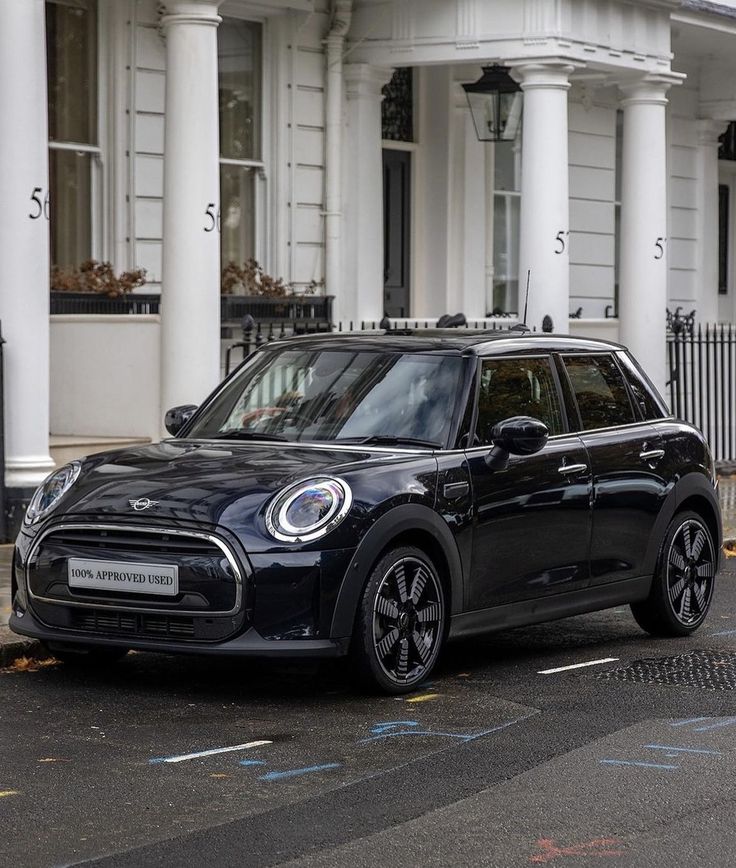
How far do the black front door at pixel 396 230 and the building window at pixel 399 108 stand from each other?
0.68 ft

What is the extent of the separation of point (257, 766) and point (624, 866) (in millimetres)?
1693

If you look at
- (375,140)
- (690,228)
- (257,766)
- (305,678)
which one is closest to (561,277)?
(375,140)

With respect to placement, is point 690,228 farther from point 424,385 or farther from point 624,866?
point 624,866

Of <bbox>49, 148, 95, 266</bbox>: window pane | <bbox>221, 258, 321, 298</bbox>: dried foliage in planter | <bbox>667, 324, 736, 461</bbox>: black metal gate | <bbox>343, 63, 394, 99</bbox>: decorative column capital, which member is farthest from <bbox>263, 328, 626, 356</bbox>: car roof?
<bbox>667, 324, 736, 461</bbox>: black metal gate

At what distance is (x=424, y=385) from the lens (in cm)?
873

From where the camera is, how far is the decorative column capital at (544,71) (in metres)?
17.1

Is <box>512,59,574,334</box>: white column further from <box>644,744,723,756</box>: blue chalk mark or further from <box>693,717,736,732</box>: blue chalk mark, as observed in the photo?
<box>644,744,723,756</box>: blue chalk mark

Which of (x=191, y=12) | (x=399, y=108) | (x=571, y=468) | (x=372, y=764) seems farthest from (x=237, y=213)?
(x=372, y=764)

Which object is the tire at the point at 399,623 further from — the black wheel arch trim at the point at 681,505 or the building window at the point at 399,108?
the building window at the point at 399,108

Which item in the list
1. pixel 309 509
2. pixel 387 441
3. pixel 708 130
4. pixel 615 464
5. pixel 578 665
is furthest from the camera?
pixel 708 130

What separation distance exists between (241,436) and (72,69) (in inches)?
331

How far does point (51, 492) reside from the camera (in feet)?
27.3

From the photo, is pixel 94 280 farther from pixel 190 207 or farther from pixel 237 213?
pixel 237 213

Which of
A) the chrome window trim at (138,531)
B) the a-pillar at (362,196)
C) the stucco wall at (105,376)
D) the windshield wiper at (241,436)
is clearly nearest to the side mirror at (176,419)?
the windshield wiper at (241,436)
